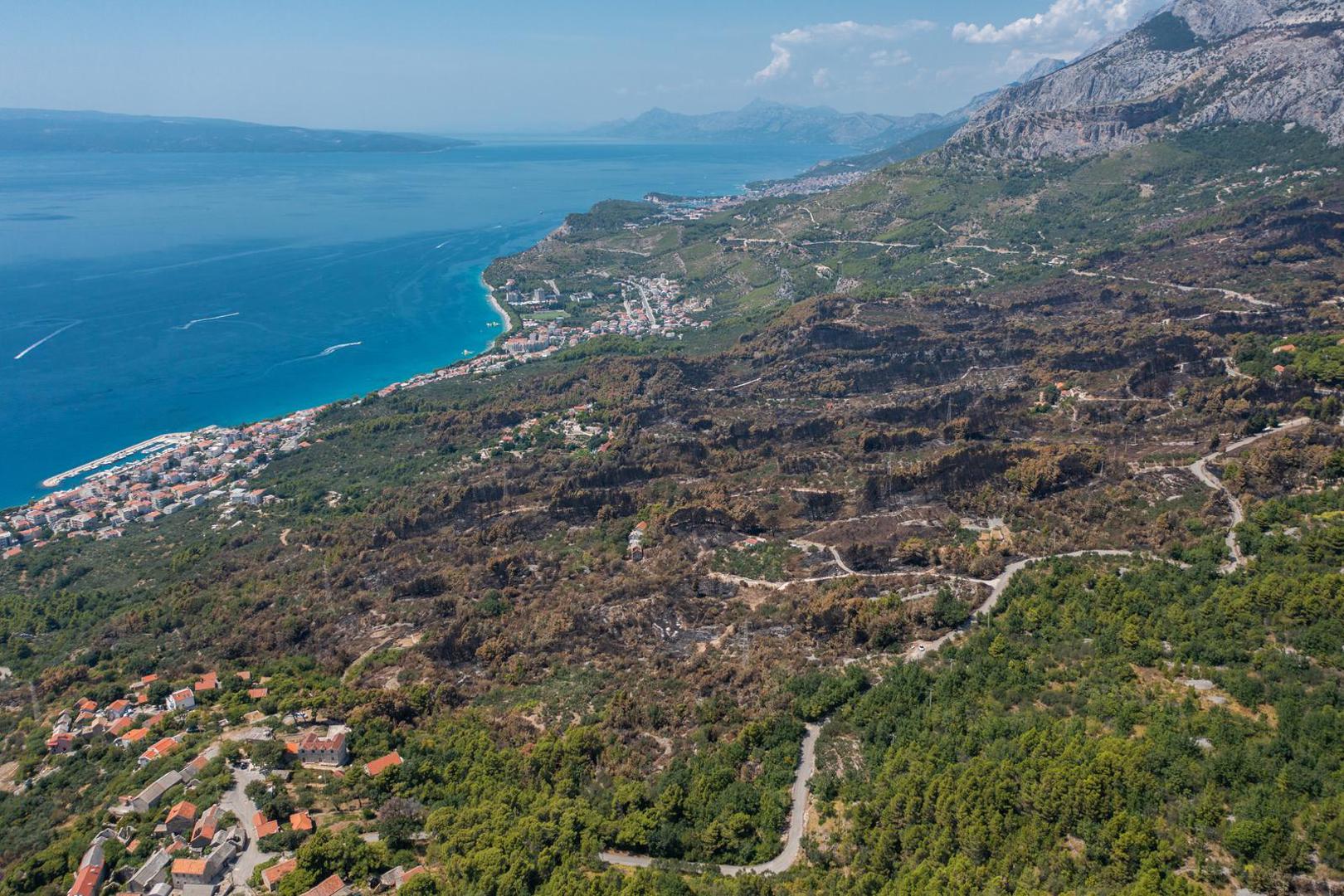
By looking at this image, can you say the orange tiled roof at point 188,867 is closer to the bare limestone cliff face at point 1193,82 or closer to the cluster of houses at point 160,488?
the cluster of houses at point 160,488

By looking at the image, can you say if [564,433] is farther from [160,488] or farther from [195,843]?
[195,843]

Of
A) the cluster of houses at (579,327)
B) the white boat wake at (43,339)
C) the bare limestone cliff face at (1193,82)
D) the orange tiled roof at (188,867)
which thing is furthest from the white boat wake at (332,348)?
the bare limestone cliff face at (1193,82)

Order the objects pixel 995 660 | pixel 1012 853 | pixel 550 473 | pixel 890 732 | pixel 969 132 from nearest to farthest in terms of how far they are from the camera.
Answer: pixel 1012 853, pixel 890 732, pixel 995 660, pixel 550 473, pixel 969 132

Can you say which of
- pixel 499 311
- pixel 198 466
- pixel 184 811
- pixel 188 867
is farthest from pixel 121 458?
pixel 188 867

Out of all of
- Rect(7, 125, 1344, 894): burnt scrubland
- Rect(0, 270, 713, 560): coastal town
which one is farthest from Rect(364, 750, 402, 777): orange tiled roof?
Rect(0, 270, 713, 560): coastal town

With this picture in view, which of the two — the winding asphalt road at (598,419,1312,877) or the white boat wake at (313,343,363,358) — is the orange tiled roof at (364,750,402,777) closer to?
the winding asphalt road at (598,419,1312,877)

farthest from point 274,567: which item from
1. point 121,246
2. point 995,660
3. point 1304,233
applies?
point 121,246

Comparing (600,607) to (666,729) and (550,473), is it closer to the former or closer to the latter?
(666,729)
